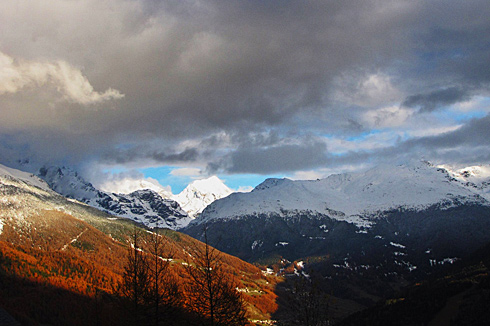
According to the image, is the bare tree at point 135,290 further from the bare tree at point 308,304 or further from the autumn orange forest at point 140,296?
the bare tree at point 308,304

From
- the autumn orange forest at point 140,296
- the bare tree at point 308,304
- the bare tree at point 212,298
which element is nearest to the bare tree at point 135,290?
the autumn orange forest at point 140,296

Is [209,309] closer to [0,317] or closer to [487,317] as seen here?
[0,317]

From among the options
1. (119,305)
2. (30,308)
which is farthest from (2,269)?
(119,305)

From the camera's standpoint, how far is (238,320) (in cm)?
4684

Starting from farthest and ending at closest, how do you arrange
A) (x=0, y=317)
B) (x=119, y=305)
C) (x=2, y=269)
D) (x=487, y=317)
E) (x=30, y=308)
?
(x=2, y=269) → (x=487, y=317) → (x=30, y=308) → (x=119, y=305) → (x=0, y=317)

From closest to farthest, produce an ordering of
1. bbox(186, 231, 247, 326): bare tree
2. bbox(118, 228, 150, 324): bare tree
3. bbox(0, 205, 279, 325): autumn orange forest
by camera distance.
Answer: bbox(186, 231, 247, 326): bare tree → bbox(0, 205, 279, 325): autumn orange forest → bbox(118, 228, 150, 324): bare tree

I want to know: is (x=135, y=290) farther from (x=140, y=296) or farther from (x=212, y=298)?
(x=212, y=298)

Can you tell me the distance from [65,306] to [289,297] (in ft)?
513

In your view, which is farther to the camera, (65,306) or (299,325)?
(65,306)

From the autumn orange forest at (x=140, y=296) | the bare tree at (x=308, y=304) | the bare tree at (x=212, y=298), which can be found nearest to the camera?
the bare tree at (x=308, y=304)

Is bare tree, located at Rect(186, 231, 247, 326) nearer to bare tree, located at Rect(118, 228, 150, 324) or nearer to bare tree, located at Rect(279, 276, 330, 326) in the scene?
bare tree, located at Rect(279, 276, 330, 326)

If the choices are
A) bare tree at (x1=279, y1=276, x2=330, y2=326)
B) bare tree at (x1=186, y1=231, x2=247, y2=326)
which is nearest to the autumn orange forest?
bare tree at (x1=186, y1=231, x2=247, y2=326)

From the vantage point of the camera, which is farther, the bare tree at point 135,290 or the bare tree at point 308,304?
the bare tree at point 135,290

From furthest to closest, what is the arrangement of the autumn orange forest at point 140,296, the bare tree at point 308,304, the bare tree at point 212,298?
1. the autumn orange forest at point 140,296
2. the bare tree at point 212,298
3. the bare tree at point 308,304
